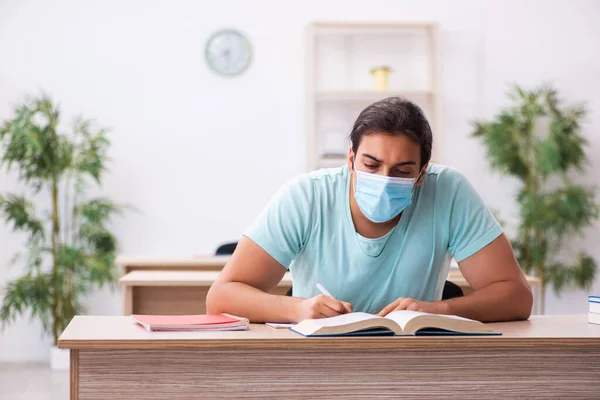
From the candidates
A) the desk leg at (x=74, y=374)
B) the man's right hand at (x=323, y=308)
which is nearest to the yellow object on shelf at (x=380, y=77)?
the man's right hand at (x=323, y=308)

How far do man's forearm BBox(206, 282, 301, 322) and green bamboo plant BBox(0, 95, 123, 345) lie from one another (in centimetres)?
309

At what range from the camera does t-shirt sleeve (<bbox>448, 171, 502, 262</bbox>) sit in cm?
218

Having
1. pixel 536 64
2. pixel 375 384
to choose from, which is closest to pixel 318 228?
pixel 375 384

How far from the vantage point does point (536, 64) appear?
5.70 metres

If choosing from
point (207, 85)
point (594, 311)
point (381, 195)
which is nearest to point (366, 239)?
point (381, 195)

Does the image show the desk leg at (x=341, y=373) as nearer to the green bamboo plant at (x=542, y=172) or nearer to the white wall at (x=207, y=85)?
the green bamboo plant at (x=542, y=172)

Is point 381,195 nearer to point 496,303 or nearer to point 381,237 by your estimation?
point 381,237

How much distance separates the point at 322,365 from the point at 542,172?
3.93 m

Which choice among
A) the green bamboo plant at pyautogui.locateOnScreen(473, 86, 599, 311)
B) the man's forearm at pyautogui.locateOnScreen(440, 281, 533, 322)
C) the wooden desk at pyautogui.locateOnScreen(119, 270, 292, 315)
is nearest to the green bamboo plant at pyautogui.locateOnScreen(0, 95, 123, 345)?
the wooden desk at pyautogui.locateOnScreen(119, 270, 292, 315)

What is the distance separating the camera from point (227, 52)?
5.53 m

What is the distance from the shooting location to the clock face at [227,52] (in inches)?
218

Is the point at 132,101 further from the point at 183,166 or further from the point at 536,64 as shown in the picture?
the point at 536,64

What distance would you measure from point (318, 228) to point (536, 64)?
401 cm

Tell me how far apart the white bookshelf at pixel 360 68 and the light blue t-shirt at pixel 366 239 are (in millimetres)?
3204
